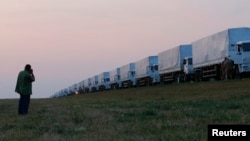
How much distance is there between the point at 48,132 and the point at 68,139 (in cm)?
158

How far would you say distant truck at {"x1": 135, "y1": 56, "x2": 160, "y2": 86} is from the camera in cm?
7067

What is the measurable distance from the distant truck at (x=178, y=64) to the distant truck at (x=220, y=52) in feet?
7.30

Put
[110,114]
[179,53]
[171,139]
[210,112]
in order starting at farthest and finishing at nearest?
[179,53], [110,114], [210,112], [171,139]

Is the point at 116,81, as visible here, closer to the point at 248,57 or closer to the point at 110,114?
the point at 248,57

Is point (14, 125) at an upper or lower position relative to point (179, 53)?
lower

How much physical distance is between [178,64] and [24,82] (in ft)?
140

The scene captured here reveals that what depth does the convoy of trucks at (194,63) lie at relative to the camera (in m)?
45.5

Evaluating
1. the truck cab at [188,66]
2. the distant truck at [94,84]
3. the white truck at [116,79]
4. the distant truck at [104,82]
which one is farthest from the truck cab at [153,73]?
the distant truck at [94,84]

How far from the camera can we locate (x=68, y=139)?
10664 mm

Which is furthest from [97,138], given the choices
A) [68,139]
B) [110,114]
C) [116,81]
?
[116,81]

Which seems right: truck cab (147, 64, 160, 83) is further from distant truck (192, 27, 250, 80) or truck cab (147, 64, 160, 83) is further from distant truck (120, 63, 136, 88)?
distant truck (192, 27, 250, 80)

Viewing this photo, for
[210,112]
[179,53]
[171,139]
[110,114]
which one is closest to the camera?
[171,139]

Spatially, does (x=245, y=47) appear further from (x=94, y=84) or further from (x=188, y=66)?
(x=94, y=84)

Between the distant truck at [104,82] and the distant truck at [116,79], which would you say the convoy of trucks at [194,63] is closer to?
the distant truck at [116,79]
